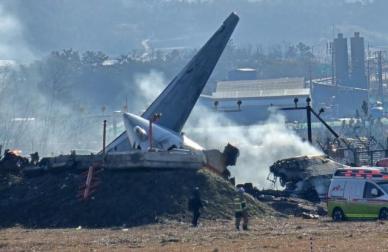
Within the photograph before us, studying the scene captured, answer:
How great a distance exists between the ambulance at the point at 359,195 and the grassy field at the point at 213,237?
1.06 m

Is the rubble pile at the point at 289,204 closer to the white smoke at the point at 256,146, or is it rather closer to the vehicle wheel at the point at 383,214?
the vehicle wheel at the point at 383,214

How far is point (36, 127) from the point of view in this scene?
557ft

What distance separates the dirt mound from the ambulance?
3.78 m

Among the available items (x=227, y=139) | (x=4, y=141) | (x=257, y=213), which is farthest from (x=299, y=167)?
(x=4, y=141)

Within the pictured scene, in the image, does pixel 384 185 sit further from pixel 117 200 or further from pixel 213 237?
pixel 213 237

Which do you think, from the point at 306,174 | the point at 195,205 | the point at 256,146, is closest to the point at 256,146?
the point at 256,146

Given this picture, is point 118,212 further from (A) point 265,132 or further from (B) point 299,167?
(A) point 265,132

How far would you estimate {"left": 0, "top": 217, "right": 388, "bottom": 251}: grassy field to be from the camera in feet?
133

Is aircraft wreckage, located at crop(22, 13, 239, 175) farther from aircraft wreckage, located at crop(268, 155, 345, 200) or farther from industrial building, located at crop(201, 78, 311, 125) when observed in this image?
industrial building, located at crop(201, 78, 311, 125)

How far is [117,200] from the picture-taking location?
55.7 m

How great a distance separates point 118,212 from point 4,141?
104 metres

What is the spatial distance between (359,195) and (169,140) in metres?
20.1

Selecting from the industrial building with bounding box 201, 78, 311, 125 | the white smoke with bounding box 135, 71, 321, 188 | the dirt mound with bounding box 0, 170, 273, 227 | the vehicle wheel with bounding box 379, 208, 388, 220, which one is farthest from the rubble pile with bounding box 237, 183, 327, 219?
the industrial building with bounding box 201, 78, 311, 125

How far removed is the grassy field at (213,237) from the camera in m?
40.6
